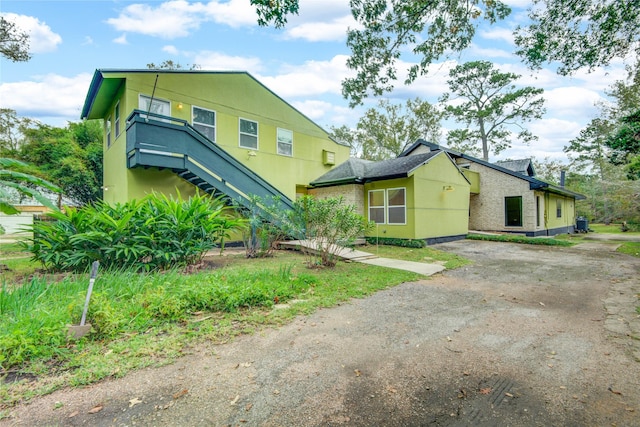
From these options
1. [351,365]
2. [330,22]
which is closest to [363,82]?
[330,22]

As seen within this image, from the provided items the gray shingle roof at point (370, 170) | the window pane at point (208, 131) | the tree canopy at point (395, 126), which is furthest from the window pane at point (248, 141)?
the tree canopy at point (395, 126)

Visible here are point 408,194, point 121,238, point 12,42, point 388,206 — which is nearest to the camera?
point 121,238

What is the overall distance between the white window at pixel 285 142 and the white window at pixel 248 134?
1.34 metres

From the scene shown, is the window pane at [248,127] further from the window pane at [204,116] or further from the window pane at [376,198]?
the window pane at [376,198]

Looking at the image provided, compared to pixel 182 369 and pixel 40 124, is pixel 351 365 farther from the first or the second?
pixel 40 124

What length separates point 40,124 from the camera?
15969 mm

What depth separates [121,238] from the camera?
5875 millimetres

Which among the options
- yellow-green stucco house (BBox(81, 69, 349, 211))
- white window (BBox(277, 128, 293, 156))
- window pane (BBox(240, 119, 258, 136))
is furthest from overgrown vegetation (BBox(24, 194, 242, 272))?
white window (BBox(277, 128, 293, 156))

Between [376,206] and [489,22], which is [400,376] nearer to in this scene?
[489,22]

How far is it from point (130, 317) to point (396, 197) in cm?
1110

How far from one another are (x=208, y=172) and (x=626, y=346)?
10471 mm

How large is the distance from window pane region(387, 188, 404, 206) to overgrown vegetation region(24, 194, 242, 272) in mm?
8661

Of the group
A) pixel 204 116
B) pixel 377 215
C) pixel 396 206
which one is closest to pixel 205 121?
pixel 204 116

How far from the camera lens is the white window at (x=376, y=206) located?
43.8 ft
